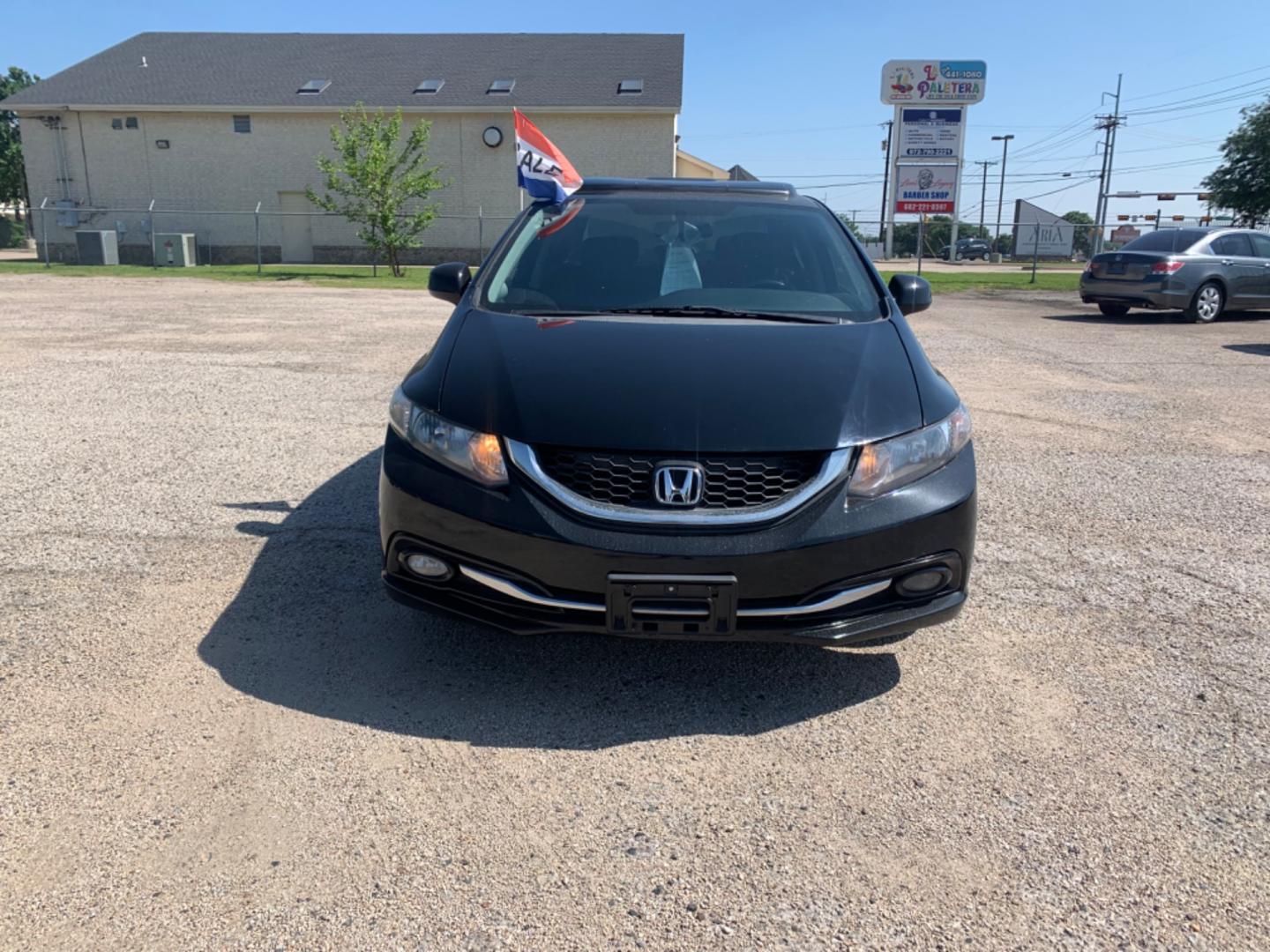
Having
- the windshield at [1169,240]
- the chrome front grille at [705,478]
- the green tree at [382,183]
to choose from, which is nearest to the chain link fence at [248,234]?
the green tree at [382,183]

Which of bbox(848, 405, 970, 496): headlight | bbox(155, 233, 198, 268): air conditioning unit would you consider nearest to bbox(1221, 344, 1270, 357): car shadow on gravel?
bbox(848, 405, 970, 496): headlight

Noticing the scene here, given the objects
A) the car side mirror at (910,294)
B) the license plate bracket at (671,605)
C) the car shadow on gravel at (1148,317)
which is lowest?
the car shadow on gravel at (1148,317)

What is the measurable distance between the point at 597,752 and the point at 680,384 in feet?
3.86

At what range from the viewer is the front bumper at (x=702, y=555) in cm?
284

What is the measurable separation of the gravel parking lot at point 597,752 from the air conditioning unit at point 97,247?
29.5 m

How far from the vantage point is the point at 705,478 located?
9.49 feet

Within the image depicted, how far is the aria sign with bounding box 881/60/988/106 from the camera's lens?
2947 centimetres

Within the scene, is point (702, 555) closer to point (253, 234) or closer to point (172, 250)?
point (172, 250)

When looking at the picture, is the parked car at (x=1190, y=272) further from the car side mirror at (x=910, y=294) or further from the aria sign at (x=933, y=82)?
the aria sign at (x=933, y=82)

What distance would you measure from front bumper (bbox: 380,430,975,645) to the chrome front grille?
0.09 m

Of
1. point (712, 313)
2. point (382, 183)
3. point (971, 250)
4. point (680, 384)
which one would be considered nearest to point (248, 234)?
point (382, 183)

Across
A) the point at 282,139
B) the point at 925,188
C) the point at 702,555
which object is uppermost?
the point at 282,139

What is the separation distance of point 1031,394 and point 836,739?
6897 millimetres

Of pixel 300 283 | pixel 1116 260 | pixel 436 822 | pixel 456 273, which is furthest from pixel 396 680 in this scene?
pixel 300 283
